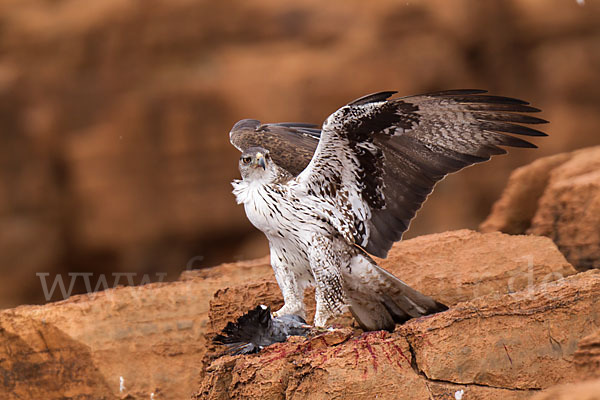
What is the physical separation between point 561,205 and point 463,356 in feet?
11.0

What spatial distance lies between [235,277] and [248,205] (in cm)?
244

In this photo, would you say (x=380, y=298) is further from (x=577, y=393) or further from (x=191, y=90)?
(x=191, y=90)

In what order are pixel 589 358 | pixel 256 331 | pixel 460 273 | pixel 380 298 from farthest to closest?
pixel 460 273, pixel 380 298, pixel 256 331, pixel 589 358

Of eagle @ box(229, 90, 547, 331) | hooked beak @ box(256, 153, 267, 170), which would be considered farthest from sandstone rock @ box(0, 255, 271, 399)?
hooked beak @ box(256, 153, 267, 170)

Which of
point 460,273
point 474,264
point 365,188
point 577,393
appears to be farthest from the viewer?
point 474,264

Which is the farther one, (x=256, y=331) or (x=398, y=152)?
(x=398, y=152)

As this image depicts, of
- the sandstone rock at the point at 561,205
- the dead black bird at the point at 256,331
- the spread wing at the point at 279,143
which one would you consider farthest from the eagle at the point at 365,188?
the sandstone rock at the point at 561,205

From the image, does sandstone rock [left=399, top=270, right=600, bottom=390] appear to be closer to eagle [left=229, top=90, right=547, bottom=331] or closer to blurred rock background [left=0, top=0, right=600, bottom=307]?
eagle [left=229, top=90, right=547, bottom=331]

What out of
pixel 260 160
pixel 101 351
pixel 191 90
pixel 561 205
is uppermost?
pixel 191 90

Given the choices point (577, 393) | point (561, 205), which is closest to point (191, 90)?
point (561, 205)

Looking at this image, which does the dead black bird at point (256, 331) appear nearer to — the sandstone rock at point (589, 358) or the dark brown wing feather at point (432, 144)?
the dark brown wing feather at point (432, 144)

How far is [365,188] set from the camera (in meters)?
4.90

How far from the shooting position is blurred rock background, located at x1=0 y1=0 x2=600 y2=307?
11.2 m

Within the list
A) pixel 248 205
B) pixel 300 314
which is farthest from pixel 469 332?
pixel 248 205
